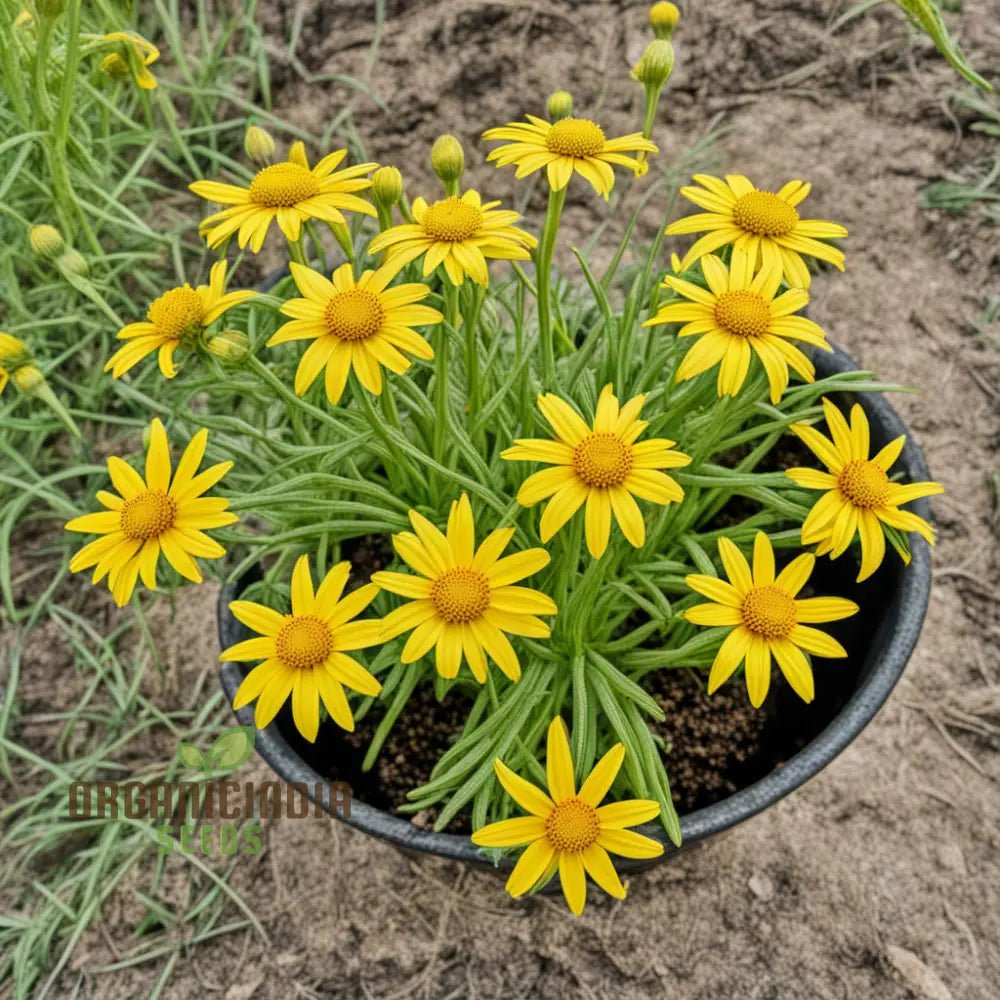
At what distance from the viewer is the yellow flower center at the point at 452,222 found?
802mm

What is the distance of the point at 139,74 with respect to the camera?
120cm

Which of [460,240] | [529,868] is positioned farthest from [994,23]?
[529,868]

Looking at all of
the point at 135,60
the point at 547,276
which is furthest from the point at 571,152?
the point at 135,60

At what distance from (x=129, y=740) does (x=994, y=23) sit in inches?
80.2

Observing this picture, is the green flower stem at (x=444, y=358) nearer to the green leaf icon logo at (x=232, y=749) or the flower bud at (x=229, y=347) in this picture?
the flower bud at (x=229, y=347)

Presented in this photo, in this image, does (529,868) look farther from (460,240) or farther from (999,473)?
(999,473)

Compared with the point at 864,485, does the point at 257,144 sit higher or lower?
higher

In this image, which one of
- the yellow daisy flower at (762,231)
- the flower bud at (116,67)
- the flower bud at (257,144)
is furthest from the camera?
the flower bud at (116,67)

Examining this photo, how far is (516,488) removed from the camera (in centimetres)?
102

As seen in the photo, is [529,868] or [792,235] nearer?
[529,868]

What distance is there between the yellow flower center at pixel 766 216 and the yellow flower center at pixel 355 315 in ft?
1.15

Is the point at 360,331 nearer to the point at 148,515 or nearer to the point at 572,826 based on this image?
the point at 148,515

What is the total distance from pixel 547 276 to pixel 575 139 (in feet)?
0.46

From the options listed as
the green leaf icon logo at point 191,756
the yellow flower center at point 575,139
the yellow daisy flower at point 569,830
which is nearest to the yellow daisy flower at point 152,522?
the yellow daisy flower at point 569,830
